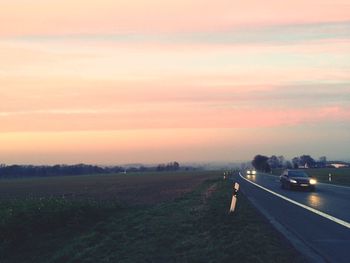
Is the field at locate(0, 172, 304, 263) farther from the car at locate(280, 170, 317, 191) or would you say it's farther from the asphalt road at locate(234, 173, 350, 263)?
the car at locate(280, 170, 317, 191)

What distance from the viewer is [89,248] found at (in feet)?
43.2

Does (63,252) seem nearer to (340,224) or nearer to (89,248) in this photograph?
(89,248)

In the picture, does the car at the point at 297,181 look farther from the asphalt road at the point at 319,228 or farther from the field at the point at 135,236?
the field at the point at 135,236

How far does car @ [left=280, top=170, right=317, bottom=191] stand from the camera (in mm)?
34344

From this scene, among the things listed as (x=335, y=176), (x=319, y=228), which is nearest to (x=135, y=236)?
(x=319, y=228)

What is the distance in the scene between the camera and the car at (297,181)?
113 ft

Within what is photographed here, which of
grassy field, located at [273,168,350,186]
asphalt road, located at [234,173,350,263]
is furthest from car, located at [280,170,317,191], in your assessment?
asphalt road, located at [234,173,350,263]

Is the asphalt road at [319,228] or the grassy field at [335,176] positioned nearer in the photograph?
the asphalt road at [319,228]

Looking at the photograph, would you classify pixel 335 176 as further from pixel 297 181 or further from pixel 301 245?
pixel 301 245

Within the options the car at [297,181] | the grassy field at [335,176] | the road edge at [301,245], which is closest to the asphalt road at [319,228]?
the road edge at [301,245]

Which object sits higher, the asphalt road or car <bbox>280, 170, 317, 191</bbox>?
car <bbox>280, 170, 317, 191</bbox>

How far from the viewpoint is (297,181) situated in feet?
114

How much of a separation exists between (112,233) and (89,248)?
2466 millimetres

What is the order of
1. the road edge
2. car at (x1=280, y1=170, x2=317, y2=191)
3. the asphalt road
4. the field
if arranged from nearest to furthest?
the road edge, the asphalt road, the field, car at (x1=280, y1=170, x2=317, y2=191)
